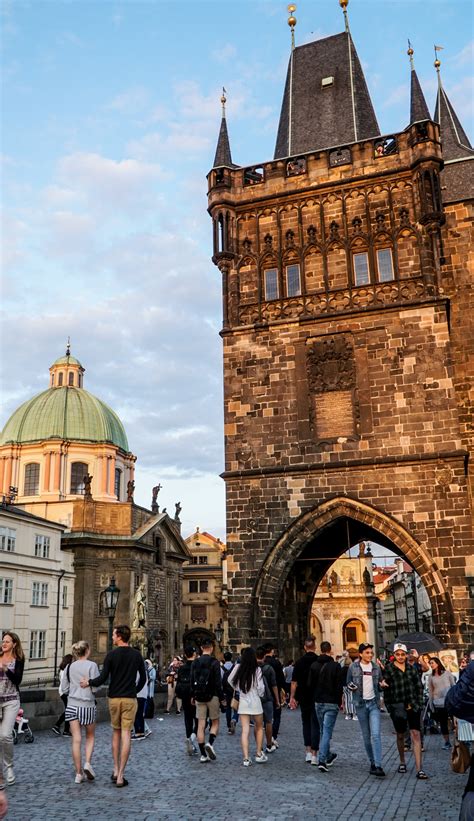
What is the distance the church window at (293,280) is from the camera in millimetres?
23656

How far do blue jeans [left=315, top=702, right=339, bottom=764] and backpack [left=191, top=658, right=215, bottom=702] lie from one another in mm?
1518

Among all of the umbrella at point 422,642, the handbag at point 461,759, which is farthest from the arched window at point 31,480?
the handbag at point 461,759

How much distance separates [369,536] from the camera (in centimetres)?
2509

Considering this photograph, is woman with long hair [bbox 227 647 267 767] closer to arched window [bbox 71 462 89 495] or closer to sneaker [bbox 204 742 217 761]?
sneaker [bbox 204 742 217 761]

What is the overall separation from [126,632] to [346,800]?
2991 mm

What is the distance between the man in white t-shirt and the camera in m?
9.35

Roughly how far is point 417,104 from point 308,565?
48.8ft

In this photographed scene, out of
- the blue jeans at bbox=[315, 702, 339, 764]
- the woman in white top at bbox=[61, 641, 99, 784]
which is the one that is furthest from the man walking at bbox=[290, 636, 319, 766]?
the woman in white top at bbox=[61, 641, 99, 784]

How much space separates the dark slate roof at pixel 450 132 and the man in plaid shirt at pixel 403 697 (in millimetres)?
21702

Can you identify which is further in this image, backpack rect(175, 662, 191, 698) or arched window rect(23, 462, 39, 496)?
arched window rect(23, 462, 39, 496)

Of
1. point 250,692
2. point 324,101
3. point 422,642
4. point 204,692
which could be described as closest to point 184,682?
point 204,692

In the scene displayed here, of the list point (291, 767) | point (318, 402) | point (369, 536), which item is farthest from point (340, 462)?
point (291, 767)

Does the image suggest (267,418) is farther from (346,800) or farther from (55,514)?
(55,514)

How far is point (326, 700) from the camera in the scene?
990 centimetres
